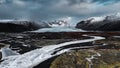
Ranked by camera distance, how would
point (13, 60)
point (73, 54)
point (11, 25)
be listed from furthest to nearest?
point (11, 25), point (73, 54), point (13, 60)

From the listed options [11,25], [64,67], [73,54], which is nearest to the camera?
[64,67]

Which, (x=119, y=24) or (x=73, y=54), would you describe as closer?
(x=73, y=54)

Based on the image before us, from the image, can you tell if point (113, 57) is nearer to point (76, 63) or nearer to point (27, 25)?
point (76, 63)

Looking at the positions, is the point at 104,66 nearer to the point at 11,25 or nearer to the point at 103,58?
the point at 103,58

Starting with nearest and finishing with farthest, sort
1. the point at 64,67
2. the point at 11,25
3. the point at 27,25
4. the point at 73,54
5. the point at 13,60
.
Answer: the point at 64,67 < the point at 13,60 < the point at 73,54 < the point at 11,25 < the point at 27,25

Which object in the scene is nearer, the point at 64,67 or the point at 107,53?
the point at 64,67

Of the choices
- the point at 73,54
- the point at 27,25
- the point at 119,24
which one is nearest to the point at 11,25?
the point at 27,25

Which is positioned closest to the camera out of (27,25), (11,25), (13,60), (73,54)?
(13,60)

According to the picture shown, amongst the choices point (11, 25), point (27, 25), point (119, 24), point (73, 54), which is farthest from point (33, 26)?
point (73, 54)
